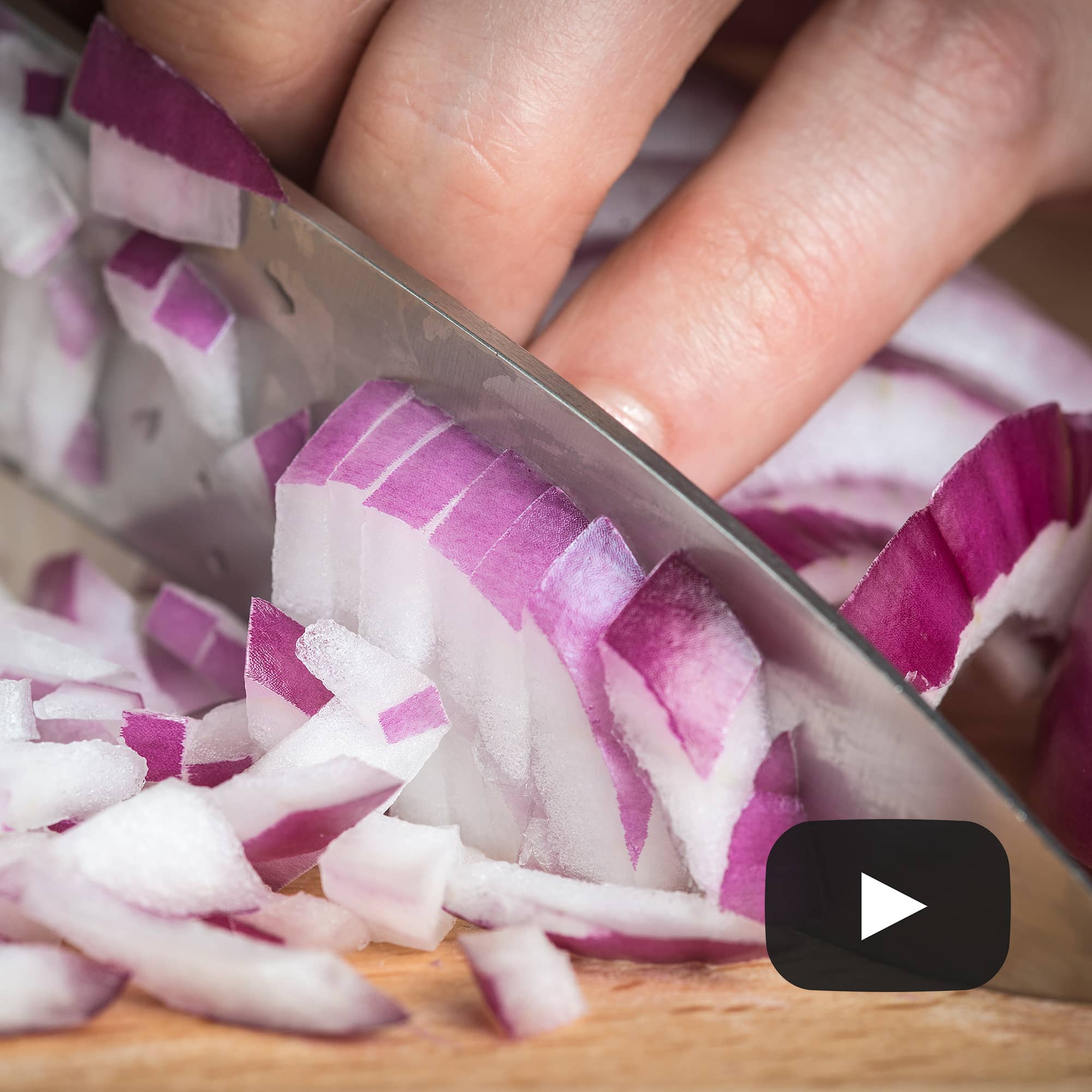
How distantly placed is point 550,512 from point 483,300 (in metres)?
0.22

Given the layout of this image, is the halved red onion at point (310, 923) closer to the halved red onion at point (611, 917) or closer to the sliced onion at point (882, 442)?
the halved red onion at point (611, 917)

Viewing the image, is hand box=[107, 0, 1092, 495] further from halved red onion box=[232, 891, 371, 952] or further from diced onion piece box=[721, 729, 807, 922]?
halved red onion box=[232, 891, 371, 952]

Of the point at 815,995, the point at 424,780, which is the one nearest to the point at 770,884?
the point at 815,995

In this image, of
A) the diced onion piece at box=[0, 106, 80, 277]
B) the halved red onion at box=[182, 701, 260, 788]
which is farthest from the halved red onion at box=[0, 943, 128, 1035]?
the diced onion piece at box=[0, 106, 80, 277]

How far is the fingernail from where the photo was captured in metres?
0.65

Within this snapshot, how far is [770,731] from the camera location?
523 millimetres

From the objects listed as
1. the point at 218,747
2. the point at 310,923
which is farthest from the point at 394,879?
the point at 218,747

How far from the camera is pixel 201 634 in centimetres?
78

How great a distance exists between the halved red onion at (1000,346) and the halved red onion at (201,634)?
23.5 inches

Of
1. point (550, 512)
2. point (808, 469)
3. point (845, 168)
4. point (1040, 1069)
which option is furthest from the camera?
point (808, 469)

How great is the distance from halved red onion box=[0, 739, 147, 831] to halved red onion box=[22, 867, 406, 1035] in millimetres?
63

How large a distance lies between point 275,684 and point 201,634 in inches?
9.5

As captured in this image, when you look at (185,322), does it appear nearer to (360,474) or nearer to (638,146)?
(360,474)

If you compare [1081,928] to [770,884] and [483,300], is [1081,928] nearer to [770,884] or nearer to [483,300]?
[770,884]
